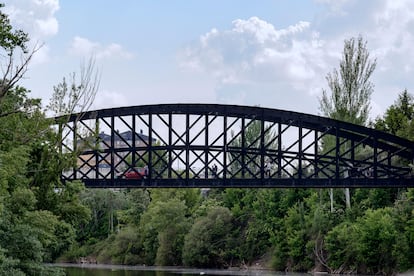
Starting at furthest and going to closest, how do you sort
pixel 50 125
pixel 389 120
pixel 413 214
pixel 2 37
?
pixel 389 120, pixel 413 214, pixel 50 125, pixel 2 37

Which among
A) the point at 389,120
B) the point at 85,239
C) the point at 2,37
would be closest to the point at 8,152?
the point at 2,37

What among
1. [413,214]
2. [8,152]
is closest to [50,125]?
[8,152]

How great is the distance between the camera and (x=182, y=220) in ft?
306

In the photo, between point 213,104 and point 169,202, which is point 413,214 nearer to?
point 213,104

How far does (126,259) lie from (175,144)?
35110 millimetres

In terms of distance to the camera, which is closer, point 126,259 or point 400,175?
point 400,175

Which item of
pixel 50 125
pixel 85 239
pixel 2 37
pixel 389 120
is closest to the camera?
pixel 2 37

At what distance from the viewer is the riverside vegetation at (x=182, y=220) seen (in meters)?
34.9

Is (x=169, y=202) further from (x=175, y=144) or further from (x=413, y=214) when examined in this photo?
(x=413, y=214)

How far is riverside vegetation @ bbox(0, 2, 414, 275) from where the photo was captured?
3491 centimetres

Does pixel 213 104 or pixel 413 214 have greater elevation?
pixel 213 104

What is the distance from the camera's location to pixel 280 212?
281ft

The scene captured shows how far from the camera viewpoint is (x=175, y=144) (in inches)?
2544

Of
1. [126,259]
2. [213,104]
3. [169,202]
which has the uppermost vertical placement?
[213,104]
